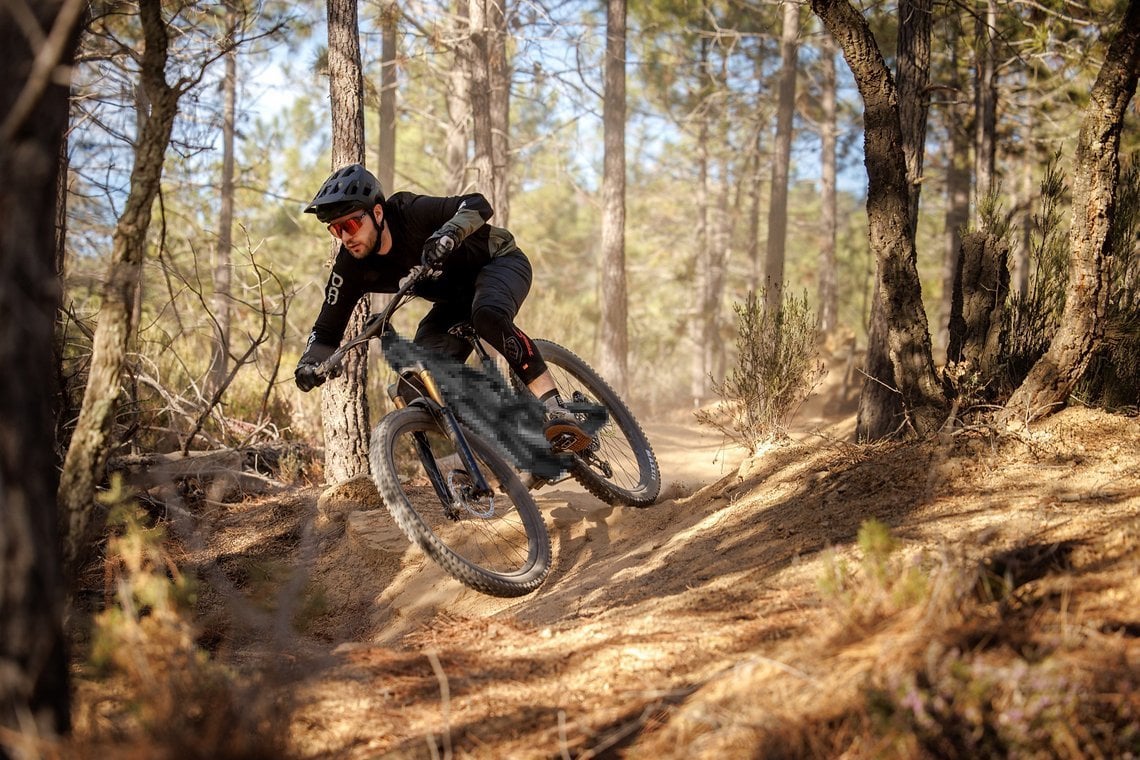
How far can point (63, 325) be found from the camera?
19.1ft

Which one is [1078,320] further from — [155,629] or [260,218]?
[260,218]

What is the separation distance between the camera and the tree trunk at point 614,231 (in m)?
15.6

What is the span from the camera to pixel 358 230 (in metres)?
4.54

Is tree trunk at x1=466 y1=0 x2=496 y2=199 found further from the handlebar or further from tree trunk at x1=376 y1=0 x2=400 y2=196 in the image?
the handlebar

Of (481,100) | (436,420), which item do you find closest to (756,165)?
(481,100)

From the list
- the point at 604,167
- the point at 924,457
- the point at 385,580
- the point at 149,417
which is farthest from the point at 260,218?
the point at 924,457

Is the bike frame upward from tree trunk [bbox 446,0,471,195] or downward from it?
downward

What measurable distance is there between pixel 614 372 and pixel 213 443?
9011 millimetres

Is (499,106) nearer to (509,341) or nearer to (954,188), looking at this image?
(954,188)

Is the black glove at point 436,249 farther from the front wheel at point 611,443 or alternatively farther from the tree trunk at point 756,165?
the tree trunk at point 756,165

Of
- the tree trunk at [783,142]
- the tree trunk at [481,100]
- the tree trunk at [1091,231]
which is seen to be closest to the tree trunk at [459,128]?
the tree trunk at [481,100]

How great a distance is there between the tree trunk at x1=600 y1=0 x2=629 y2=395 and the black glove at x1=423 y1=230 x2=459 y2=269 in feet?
37.2

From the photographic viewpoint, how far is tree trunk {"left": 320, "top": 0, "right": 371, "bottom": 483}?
258 inches

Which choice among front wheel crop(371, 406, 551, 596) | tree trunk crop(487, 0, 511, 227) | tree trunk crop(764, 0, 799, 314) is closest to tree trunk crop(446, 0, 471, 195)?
tree trunk crop(487, 0, 511, 227)
